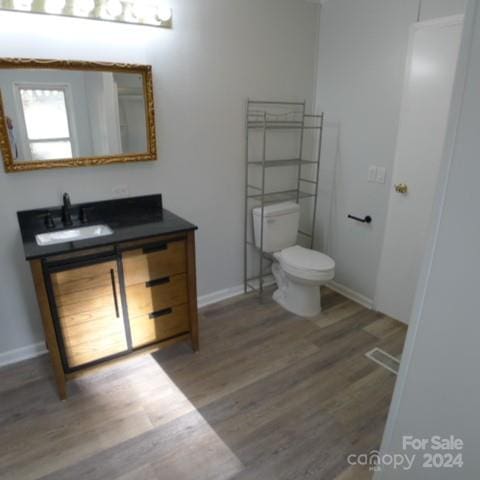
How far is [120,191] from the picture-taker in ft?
7.73

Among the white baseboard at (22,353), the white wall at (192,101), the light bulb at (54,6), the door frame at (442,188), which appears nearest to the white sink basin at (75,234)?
the white wall at (192,101)

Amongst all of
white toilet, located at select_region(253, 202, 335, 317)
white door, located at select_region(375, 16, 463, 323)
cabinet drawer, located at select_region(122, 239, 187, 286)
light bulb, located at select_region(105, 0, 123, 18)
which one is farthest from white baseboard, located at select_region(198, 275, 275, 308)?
light bulb, located at select_region(105, 0, 123, 18)

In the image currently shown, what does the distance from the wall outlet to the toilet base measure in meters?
1.37

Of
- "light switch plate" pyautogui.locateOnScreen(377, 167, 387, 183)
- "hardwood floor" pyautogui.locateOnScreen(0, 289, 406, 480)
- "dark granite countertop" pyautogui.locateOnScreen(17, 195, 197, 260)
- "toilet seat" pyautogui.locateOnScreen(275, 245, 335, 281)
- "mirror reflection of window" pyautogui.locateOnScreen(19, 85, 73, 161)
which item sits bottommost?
"hardwood floor" pyautogui.locateOnScreen(0, 289, 406, 480)

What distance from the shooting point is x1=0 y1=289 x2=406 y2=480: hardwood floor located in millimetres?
1631

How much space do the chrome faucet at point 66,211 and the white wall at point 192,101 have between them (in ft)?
0.28

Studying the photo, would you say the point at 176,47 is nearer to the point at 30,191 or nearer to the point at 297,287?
the point at 30,191

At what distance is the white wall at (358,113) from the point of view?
246cm

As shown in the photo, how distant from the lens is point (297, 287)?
2807 mm

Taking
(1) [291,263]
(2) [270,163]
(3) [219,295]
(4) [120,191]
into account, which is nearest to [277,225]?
(1) [291,263]

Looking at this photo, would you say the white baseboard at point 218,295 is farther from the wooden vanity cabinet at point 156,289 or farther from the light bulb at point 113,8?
the light bulb at point 113,8

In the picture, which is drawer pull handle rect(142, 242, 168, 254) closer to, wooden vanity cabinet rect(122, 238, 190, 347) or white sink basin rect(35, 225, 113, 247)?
wooden vanity cabinet rect(122, 238, 190, 347)

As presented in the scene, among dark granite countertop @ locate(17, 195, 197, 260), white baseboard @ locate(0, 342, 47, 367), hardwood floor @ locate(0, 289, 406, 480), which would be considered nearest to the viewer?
hardwood floor @ locate(0, 289, 406, 480)

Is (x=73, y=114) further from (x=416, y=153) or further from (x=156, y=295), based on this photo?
(x=416, y=153)
